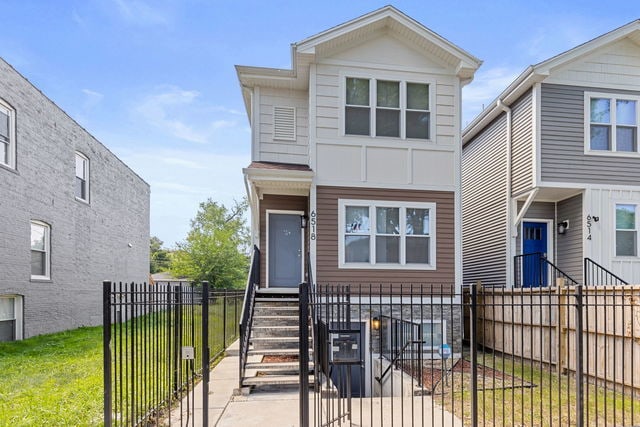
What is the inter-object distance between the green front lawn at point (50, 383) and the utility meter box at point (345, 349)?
3.09 m

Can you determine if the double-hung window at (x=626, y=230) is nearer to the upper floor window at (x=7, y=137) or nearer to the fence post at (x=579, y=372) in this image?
the fence post at (x=579, y=372)

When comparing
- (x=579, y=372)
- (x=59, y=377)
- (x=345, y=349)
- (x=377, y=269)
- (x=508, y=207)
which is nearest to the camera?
(x=345, y=349)

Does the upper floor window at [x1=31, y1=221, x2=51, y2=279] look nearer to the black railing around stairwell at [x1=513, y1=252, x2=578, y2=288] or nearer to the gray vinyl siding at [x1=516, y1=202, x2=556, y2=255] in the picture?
the black railing around stairwell at [x1=513, y1=252, x2=578, y2=288]

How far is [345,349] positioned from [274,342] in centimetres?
299

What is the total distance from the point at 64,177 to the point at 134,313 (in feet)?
35.1

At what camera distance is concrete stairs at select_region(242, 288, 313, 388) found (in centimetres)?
679

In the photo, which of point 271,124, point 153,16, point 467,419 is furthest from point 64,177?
point 467,419

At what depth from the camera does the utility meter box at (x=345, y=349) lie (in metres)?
4.89

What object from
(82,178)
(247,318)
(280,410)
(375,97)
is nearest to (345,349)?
(280,410)

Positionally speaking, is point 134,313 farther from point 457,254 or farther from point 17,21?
point 17,21

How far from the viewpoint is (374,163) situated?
9.88 meters

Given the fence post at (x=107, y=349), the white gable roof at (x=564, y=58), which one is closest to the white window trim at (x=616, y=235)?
the white gable roof at (x=564, y=58)

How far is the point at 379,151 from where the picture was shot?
992 cm

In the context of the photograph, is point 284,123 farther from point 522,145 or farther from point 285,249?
point 522,145
